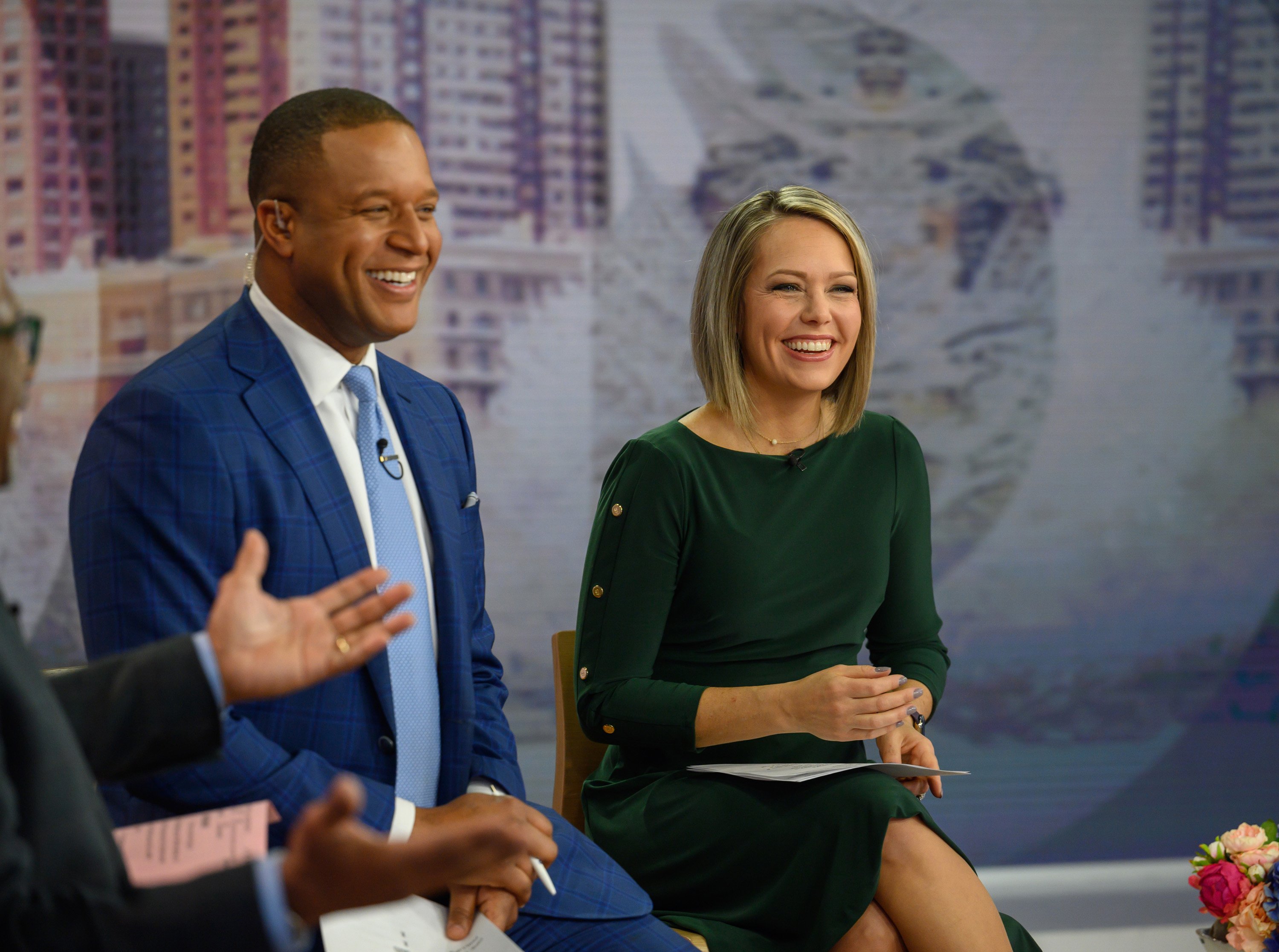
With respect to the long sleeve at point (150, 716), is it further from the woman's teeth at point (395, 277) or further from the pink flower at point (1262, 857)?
the pink flower at point (1262, 857)

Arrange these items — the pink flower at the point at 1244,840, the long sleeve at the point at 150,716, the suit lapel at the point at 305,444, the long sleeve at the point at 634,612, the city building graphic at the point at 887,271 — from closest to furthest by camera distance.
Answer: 1. the long sleeve at the point at 150,716
2. the suit lapel at the point at 305,444
3. the long sleeve at the point at 634,612
4. the pink flower at the point at 1244,840
5. the city building graphic at the point at 887,271

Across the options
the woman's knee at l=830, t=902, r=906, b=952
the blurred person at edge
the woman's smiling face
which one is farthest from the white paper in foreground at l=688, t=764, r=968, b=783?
the blurred person at edge

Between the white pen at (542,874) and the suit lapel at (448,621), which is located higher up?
the suit lapel at (448,621)

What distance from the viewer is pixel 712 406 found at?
7.46 ft

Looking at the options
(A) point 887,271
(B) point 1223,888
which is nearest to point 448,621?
(B) point 1223,888

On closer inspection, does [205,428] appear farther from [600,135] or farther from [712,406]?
[600,135]

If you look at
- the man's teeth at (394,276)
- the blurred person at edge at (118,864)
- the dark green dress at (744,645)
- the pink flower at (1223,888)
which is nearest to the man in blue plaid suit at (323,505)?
the man's teeth at (394,276)

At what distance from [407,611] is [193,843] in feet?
1.84

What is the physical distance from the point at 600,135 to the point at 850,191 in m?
0.94

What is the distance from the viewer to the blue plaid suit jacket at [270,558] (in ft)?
4.96

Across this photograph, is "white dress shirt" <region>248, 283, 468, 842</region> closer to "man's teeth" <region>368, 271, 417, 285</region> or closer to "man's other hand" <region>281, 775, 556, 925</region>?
"man's teeth" <region>368, 271, 417, 285</region>

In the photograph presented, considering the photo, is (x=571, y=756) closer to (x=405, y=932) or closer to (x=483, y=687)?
(x=483, y=687)

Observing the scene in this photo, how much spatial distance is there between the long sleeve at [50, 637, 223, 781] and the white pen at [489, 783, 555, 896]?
2.05 ft

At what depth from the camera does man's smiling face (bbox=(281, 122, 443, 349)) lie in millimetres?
1671
